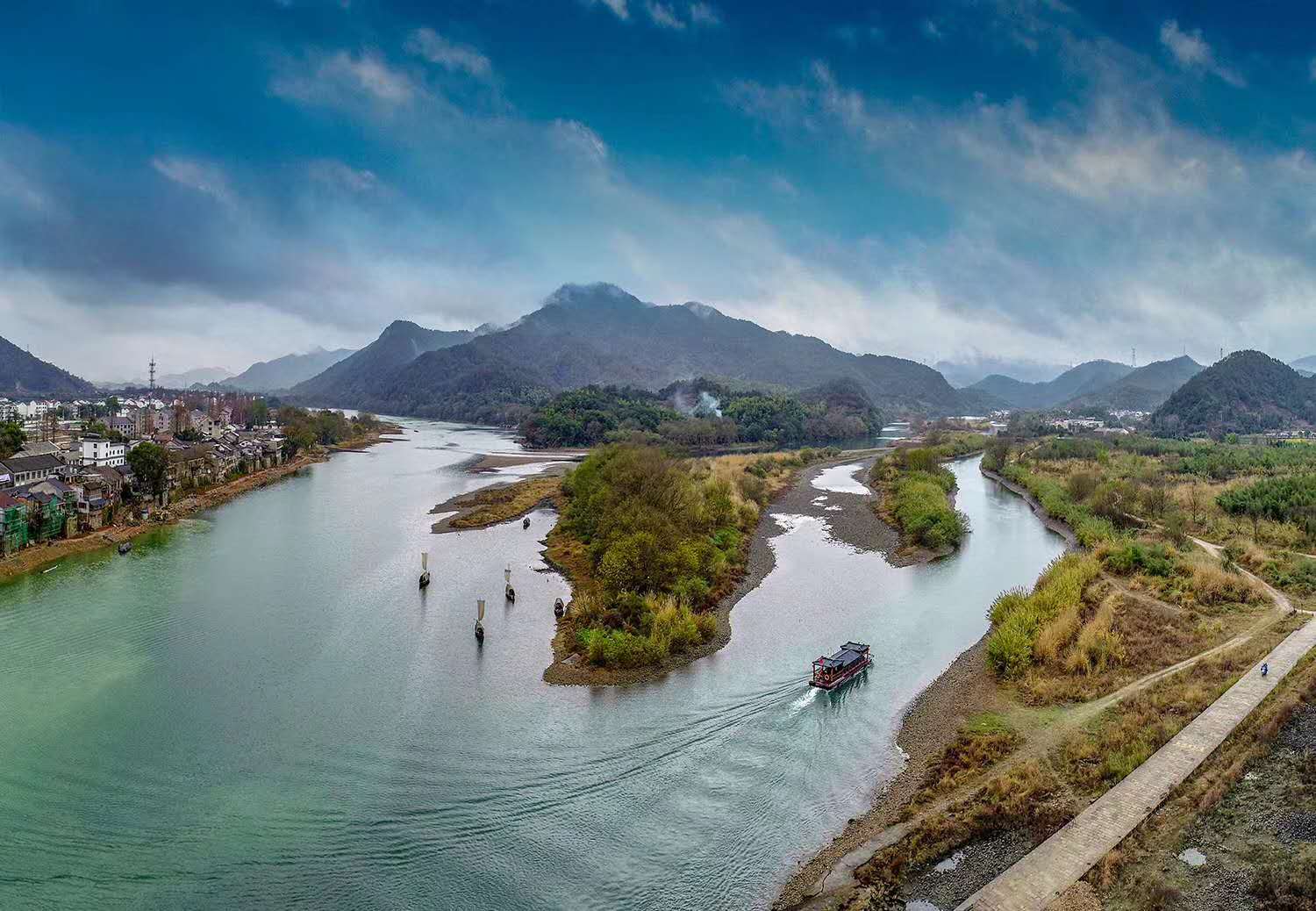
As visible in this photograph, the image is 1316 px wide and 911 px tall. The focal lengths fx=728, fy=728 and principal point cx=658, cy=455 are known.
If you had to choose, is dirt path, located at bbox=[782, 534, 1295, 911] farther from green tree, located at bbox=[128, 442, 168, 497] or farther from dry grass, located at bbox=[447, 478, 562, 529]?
green tree, located at bbox=[128, 442, 168, 497]

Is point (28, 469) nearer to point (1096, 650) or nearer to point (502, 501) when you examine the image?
point (502, 501)

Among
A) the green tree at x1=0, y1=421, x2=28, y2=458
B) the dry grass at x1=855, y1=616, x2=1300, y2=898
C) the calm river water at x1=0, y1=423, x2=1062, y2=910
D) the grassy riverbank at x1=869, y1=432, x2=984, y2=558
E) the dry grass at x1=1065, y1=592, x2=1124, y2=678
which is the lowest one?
the calm river water at x1=0, y1=423, x2=1062, y2=910

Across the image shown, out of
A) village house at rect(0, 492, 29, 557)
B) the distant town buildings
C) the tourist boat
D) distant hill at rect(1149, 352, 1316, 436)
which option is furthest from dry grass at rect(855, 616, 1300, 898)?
distant hill at rect(1149, 352, 1316, 436)

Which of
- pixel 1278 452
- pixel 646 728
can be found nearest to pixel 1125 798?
pixel 646 728

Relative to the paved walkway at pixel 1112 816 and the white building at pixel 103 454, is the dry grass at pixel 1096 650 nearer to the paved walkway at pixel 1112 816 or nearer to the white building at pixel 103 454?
the paved walkway at pixel 1112 816

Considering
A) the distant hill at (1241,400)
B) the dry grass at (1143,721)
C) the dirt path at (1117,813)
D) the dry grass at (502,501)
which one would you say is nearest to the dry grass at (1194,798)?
the dirt path at (1117,813)

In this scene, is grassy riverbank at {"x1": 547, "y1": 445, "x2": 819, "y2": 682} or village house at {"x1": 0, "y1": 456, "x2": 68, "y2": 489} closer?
grassy riverbank at {"x1": 547, "y1": 445, "x2": 819, "y2": 682}
